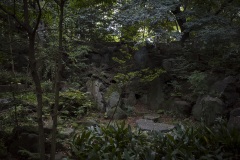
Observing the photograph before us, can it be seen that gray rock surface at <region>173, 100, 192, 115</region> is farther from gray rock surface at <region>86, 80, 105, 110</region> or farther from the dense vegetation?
gray rock surface at <region>86, 80, 105, 110</region>

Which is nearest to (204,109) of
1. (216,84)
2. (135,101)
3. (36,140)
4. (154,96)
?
(216,84)

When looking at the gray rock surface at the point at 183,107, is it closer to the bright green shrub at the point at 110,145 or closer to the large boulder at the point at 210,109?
the large boulder at the point at 210,109

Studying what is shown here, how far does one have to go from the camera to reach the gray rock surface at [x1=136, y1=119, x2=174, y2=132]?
247 inches

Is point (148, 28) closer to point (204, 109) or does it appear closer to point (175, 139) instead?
point (204, 109)

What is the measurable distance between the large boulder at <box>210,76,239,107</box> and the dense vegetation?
0.13 meters

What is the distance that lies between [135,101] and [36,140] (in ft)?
16.9

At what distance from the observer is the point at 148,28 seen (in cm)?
789

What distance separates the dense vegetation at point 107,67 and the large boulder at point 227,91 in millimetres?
127

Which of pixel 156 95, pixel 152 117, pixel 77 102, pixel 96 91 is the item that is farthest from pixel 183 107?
pixel 77 102

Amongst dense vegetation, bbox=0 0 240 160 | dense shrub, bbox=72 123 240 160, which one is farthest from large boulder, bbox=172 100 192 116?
dense shrub, bbox=72 123 240 160

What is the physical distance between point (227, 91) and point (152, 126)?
8.22 ft

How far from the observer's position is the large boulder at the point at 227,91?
6.87m

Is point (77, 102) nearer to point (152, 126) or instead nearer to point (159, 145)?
point (152, 126)

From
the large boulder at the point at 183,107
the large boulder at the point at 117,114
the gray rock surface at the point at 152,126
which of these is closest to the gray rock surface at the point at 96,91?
the large boulder at the point at 117,114
